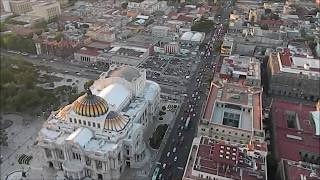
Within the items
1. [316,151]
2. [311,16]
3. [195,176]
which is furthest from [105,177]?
[311,16]

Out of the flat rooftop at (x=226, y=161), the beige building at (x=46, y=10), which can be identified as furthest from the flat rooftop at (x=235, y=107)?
the beige building at (x=46, y=10)

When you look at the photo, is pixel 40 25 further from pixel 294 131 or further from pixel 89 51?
pixel 294 131

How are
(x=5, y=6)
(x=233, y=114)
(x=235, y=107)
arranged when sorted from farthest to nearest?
(x=5, y=6), (x=235, y=107), (x=233, y=114)

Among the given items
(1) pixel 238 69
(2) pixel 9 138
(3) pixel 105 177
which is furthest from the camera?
(1) pixel 238 69

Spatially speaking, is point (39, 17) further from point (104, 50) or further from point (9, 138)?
point (9, 138)

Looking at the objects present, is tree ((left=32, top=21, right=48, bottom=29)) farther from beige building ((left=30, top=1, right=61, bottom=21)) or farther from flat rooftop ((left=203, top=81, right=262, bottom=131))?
flat rooftop ((left=203, top=81, right=262, bottom=131))

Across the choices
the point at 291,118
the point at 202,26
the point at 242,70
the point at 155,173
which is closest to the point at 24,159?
the point at 155,173

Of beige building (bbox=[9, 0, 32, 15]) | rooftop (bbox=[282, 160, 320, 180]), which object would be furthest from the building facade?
rooftop (bbox=[282, 160, 320, 180])
